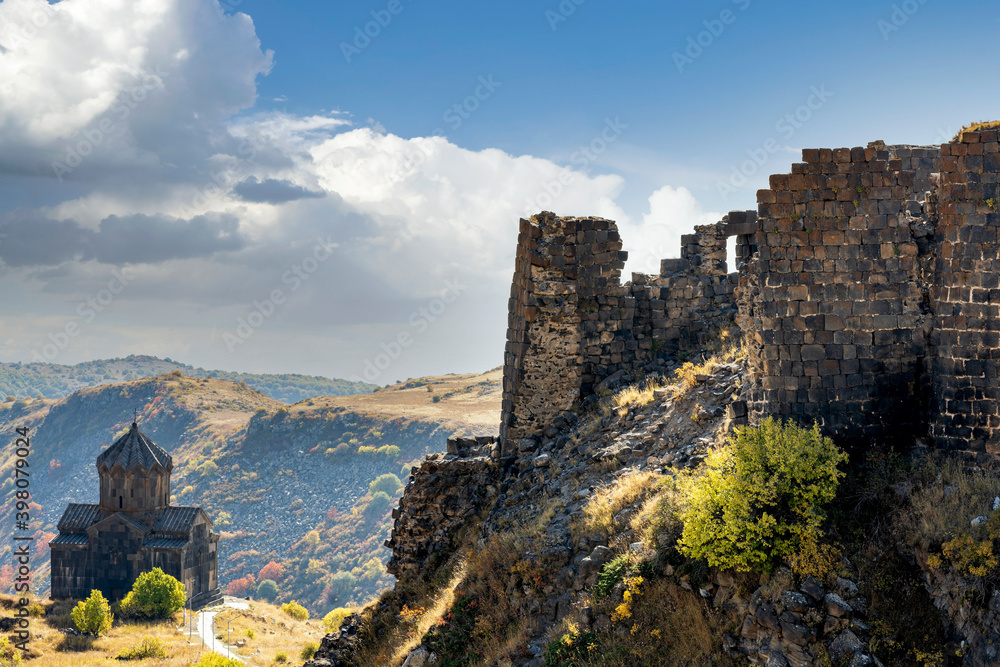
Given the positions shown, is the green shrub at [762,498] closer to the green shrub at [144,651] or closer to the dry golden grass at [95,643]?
the dry golden grass at [95,643]

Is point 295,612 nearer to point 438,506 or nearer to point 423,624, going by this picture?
point 438,506

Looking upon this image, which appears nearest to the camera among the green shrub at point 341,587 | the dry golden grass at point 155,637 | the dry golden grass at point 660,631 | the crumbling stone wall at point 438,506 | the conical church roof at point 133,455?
the dry golden grass at point 660,631

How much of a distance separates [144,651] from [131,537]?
13.9 meters

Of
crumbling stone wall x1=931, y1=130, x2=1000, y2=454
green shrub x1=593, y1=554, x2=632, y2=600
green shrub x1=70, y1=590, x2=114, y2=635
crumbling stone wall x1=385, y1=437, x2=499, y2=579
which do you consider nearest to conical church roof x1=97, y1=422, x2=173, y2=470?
green shrub x1=70, y1=590, x2=114, y2=635

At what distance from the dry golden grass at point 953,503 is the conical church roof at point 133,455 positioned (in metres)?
43.2

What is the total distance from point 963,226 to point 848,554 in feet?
12.8

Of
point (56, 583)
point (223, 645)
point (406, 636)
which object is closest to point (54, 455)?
point (56, 583)

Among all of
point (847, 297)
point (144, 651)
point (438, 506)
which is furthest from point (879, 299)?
point (144, 651)

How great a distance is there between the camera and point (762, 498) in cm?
795

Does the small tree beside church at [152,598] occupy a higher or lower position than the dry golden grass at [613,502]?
lower

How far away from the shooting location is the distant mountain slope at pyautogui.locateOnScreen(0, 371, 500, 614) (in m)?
83.8

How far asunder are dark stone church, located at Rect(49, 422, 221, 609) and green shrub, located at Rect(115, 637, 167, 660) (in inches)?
459

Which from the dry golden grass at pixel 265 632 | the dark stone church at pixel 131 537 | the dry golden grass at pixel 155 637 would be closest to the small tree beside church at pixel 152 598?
the dry golden grass at pixel 155 637

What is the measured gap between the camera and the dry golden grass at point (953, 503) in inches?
288
